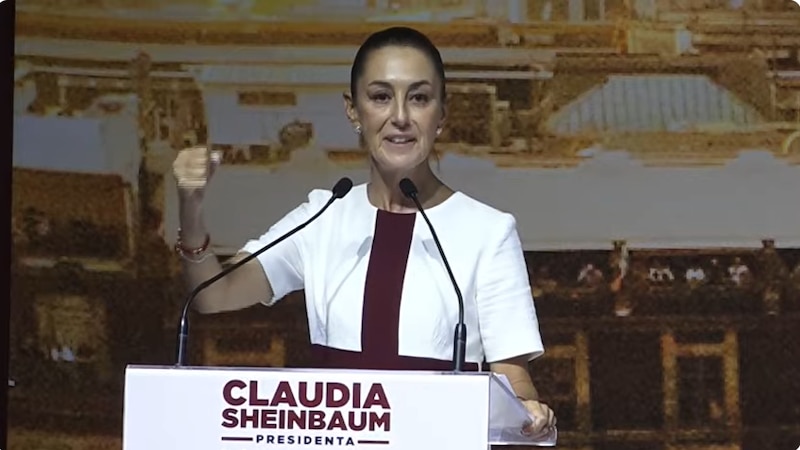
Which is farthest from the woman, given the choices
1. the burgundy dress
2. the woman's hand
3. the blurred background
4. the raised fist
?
the blurred background

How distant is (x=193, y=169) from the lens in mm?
A: 2176

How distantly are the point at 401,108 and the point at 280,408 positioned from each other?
936 millimetres

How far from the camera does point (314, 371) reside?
1.65 metres

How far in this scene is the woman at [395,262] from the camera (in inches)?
91.5

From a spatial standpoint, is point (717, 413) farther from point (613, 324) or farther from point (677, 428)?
point (613, 324)

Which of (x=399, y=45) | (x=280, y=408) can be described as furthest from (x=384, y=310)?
(x=280, y=408)

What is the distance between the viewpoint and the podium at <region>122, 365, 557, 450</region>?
1610mm

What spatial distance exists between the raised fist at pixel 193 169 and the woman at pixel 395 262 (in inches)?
4.3

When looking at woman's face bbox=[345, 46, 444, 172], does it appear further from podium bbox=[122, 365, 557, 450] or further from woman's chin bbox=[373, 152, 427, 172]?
podium bbox=[122, 365, 557, 450]

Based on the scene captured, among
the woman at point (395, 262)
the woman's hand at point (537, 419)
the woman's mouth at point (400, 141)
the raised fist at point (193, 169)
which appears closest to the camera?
the woman's hand at point (537, 419)

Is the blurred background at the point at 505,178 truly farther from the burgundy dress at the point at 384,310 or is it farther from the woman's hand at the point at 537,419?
the woman's hand at the point at 537,419

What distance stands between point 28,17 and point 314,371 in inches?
78.4

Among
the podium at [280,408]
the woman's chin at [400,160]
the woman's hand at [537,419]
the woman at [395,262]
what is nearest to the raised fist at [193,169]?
the woman at [395,262]

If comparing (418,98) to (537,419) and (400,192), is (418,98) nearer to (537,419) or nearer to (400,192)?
(400,192)
